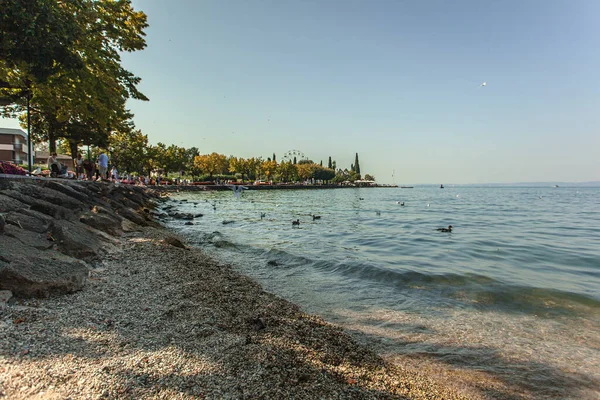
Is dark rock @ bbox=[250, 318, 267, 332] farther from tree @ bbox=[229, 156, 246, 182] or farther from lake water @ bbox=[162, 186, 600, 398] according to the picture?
tree @ bbox=[229, 156, 246, 182]

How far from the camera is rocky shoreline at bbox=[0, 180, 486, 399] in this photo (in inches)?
119

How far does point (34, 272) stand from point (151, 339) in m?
2.11

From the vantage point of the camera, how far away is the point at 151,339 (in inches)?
154

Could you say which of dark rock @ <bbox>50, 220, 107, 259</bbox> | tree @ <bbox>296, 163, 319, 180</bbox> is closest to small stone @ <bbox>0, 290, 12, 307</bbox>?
dark rock @ <bbox>50, 220, 107, 259</bbox>

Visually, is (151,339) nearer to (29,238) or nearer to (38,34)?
(29,238)

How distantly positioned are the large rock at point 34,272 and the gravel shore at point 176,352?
0.19 metres

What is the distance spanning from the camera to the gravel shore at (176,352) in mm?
2955

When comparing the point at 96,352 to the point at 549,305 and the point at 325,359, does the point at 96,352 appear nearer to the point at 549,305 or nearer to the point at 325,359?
the point at 325,359

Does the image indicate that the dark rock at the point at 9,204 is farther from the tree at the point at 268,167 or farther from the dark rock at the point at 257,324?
the tree at the point at 268,167

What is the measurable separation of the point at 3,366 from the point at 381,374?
12.8 feet

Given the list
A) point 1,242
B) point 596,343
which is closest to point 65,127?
point 1,242

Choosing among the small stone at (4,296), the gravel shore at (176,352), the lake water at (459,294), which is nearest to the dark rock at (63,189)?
the lake water at (459,294)

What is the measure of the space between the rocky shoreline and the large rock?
0.02 meters

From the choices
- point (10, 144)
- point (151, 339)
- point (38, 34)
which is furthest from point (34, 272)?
point (10, 144)
